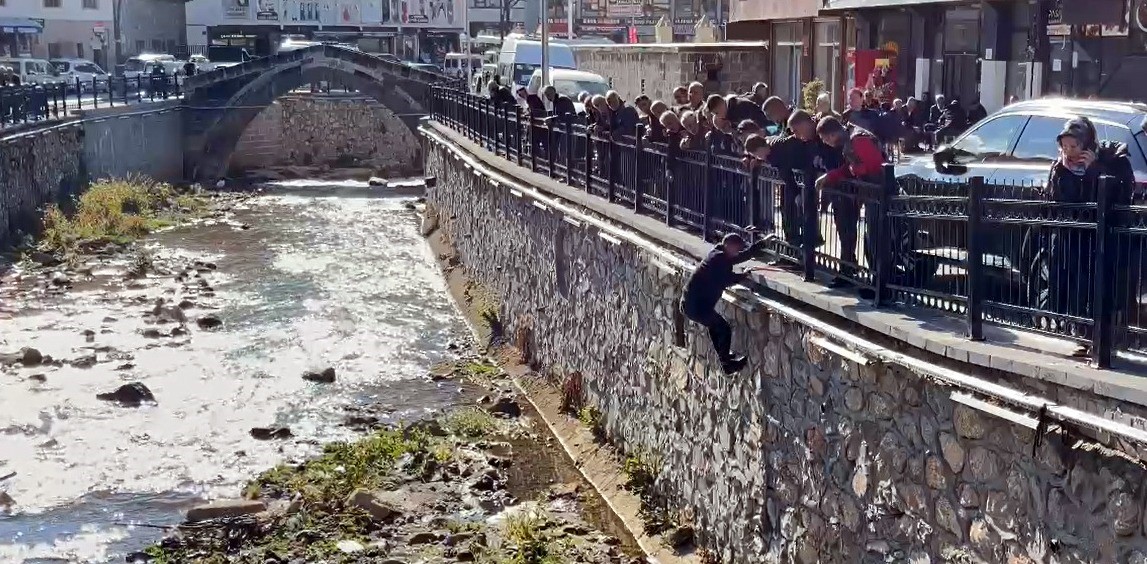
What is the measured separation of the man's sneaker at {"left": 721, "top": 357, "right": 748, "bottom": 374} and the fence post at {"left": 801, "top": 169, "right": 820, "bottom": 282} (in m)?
0.88

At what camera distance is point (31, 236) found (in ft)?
98.4

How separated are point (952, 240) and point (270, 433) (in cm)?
1000

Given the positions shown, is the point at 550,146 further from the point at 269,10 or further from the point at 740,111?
the point at 269,10

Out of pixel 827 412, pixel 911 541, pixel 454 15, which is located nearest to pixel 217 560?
pixel 827 412

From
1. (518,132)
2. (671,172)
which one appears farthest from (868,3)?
(671,172)

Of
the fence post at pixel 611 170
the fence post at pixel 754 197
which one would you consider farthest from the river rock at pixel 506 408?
the fence post at pixel 754 197

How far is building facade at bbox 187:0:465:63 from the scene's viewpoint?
253ft

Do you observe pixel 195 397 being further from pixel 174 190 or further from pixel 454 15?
pixel 454 15

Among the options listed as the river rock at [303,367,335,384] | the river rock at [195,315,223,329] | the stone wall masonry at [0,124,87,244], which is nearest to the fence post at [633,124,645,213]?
the river rock at [303,367,335,384]

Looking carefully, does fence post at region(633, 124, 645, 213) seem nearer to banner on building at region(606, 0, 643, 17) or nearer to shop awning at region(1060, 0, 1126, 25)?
shop awning at region(1060, 0, 1126, 25)

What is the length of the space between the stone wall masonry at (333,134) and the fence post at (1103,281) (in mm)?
46605

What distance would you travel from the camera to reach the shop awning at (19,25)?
60812mm

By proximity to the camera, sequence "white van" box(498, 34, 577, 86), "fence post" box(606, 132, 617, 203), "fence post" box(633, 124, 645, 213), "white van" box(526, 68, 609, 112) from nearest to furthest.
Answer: "fence post" box(633, 124, 645, 213), "fence post" box(606, 132, 617, 203), "white van" box(526, 68, 609, 112), "white van" box(498, 34, 577, 86)

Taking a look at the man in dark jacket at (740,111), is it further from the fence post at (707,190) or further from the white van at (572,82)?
the white van at (572,82)
